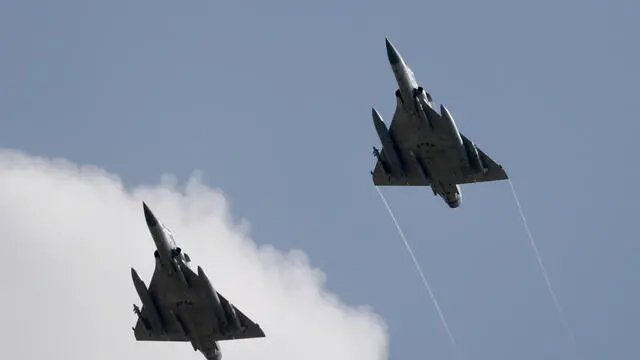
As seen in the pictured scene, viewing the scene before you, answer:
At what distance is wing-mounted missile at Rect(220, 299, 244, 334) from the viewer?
315 ft

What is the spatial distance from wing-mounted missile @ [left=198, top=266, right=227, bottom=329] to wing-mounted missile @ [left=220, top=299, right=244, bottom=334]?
273 millimetres

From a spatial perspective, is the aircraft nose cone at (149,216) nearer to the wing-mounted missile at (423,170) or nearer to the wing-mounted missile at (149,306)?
the wing-mounted missile at (149,306)

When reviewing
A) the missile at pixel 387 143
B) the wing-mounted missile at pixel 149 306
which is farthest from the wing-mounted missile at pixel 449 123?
the wing-mounted missile at pixel 149 306

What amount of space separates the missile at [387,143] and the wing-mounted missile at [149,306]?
16.5m

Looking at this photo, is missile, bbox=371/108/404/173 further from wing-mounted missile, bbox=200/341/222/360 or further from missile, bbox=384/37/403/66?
wing-mounted missile, bbox=200/341/222/360

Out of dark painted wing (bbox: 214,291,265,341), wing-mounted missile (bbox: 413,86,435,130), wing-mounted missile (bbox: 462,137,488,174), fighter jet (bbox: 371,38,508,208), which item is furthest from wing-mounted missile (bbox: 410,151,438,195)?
dark painted wing (bbox: 214,291,265,341)

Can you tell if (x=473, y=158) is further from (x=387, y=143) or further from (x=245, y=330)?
(x=245, y=330)

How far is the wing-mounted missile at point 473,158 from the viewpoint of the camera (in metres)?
94.1

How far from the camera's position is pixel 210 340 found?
97.0 meters

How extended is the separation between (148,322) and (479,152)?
74.3 feet

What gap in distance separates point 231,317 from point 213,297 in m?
2.27

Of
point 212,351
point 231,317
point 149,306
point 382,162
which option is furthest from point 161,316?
point 382,162

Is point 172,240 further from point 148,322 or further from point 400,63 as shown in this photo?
point 400,63

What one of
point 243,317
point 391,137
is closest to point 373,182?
point 391,137
